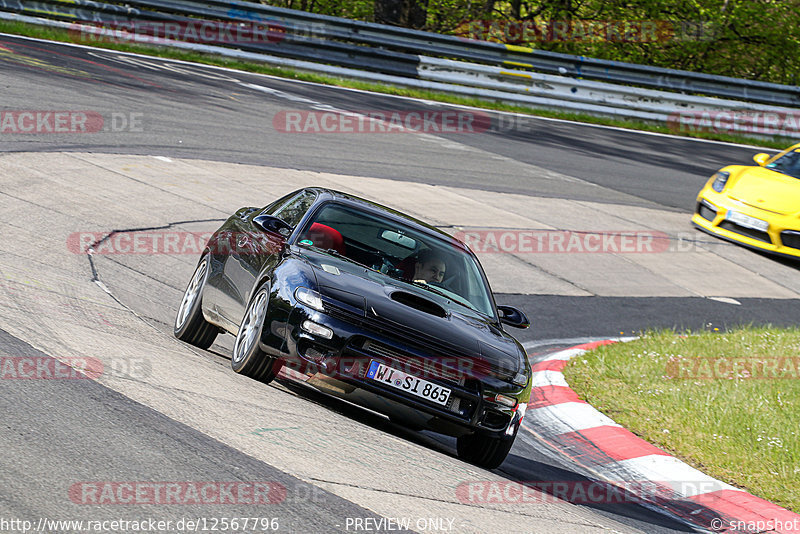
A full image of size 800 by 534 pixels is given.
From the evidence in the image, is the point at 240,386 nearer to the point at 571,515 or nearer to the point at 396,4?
the point at 571,515

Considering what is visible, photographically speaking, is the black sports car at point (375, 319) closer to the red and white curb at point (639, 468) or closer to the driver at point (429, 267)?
the driver at point (429, 267)

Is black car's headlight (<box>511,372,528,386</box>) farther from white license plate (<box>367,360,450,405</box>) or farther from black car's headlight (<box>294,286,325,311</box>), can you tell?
black car's headlight (<box>294,286,325,311</box>)

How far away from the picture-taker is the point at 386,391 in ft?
18.1

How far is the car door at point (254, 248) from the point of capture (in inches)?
261

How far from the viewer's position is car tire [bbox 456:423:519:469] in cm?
592

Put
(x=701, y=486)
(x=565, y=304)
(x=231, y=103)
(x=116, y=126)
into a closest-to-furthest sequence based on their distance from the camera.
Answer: (x=701, y=486) < (x=565, y=304) < (x=116, y=126) < (x=231, y=103)

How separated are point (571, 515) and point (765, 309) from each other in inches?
321

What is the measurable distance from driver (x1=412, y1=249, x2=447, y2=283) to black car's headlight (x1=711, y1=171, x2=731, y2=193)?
916 cm

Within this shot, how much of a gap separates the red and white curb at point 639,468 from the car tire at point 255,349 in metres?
2.25

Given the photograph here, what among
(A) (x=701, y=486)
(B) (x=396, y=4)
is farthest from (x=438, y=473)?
(B) (x=396, y=4)

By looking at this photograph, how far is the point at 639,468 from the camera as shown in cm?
673

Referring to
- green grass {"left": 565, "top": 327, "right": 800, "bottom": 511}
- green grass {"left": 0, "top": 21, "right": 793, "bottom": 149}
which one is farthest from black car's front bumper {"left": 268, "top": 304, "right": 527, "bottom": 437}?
green grass {"left": 0, "top": 21, "right": 793, "bottom": 149}

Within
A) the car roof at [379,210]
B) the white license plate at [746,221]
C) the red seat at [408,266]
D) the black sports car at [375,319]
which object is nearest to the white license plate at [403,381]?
the black sports car at [375,319]

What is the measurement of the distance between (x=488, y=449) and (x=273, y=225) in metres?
2.13
